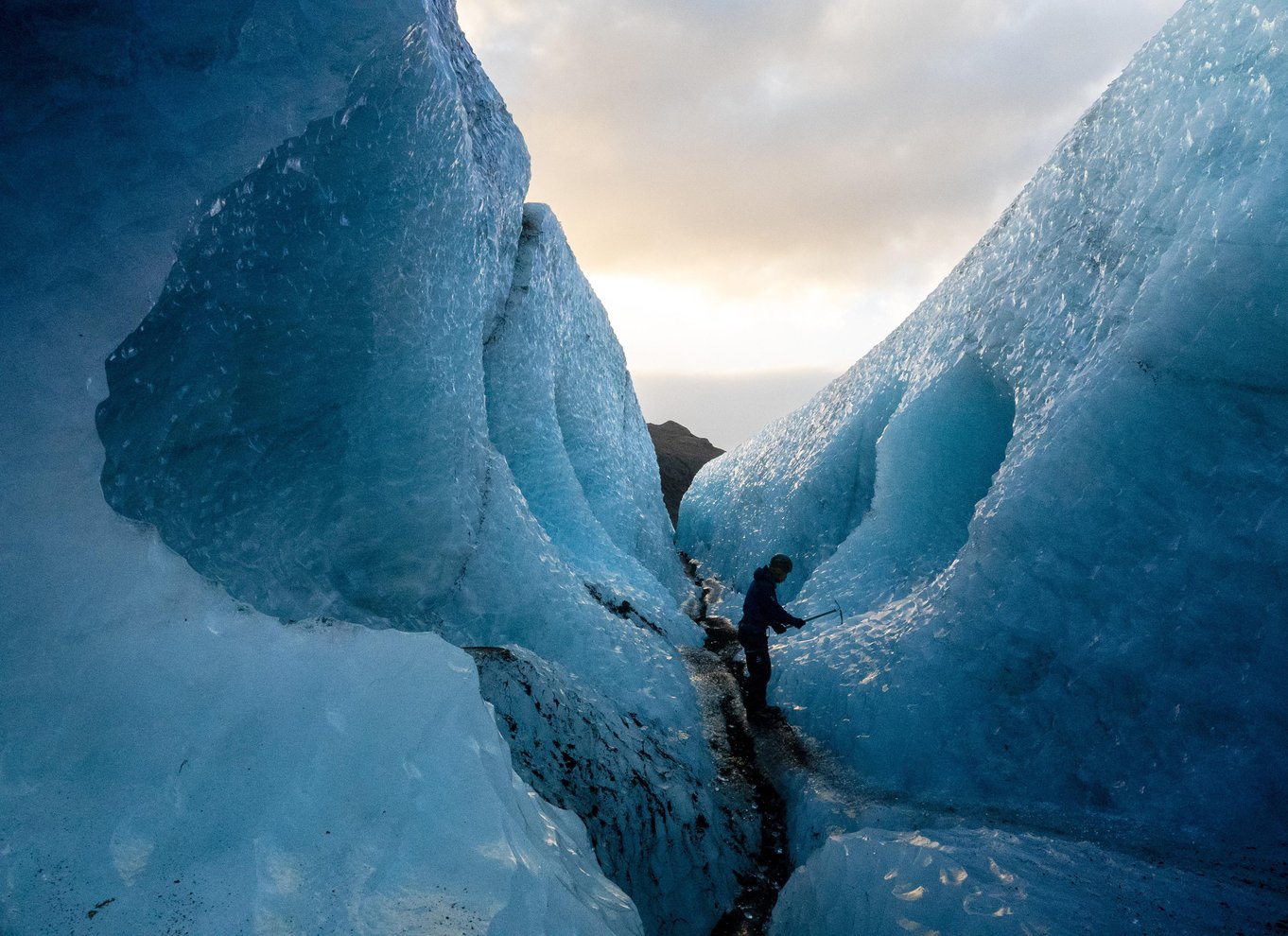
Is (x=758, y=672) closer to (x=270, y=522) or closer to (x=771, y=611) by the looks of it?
(x=771, y=611)

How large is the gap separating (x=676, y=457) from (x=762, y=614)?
1638 cm

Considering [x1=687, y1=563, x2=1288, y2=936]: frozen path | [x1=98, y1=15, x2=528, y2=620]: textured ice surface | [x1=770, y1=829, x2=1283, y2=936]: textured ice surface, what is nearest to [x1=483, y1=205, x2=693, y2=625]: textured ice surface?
[x1=98, y1=15, x2=528, y2=620]: textured ice surface

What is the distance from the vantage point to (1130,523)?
312 cm

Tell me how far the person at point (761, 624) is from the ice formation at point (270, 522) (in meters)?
0.42

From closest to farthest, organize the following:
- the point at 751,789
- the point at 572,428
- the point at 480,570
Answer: the point at 751,789 < the point at 480,570 < the point at 572,428

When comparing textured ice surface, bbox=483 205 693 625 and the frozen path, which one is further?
textured ice surface, bbox=483 205 693 625

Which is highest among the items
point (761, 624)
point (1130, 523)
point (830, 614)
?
point (1130, 523)

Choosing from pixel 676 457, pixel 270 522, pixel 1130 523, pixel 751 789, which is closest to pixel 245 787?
pixel 270 522

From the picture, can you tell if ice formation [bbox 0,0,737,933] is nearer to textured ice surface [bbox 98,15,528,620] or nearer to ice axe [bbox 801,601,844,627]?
textured ice surface [bbox 98,15,528,620]

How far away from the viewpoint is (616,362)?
8844mm

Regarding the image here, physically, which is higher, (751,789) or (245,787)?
(751,789)

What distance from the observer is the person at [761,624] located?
4.51 metres

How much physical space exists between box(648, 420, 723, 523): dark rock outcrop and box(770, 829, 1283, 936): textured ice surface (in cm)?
1286

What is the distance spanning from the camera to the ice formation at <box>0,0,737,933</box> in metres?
1.66
